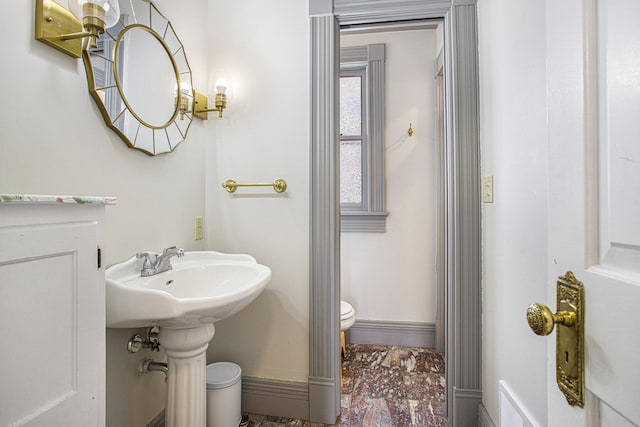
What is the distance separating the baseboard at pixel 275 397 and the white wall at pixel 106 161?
45cm

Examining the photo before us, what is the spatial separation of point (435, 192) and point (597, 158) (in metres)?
1.98

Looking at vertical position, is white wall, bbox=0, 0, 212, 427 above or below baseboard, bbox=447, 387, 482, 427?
A: above

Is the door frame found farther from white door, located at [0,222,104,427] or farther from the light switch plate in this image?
white door, located at [0,222,104,427]

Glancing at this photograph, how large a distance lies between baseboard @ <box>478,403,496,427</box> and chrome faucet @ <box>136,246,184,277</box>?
151cm

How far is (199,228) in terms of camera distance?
1.68 m

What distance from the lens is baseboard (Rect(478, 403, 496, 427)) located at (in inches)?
53.4

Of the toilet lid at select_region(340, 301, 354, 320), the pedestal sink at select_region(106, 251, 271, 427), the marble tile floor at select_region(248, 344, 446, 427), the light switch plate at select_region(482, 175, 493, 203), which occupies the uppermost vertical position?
the light switch plate at select_region(482, 175, 493, 203)

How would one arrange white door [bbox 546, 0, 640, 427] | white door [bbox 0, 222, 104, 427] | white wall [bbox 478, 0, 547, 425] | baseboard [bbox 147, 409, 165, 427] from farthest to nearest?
baseboard [bbox 147, 409, 165, 427] < white wall [bbox 478, 0, 547, 425] < white door [bbox 0, 222, 104, 427] < white door [bbox 546, 0, 640, 427]

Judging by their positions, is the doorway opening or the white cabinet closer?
the white cabinet

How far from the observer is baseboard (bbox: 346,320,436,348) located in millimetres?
2398

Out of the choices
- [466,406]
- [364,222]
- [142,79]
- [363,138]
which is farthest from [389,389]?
[142,79]

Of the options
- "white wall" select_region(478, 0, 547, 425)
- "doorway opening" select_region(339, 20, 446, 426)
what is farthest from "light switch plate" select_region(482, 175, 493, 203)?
"doorway opening" select_region(339, 20, 446, 426)

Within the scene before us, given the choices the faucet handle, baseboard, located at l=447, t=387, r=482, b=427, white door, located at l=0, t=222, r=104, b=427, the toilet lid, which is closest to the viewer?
white door, located at l=0, t=222, r=104, b=427

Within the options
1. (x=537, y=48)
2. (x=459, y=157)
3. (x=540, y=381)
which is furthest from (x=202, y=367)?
(x=537, y=48)
